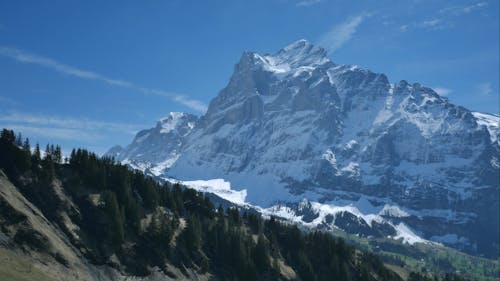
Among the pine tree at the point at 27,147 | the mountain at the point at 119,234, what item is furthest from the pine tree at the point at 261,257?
the pine tree at the point at 27,147

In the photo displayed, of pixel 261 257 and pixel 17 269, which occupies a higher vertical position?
pixel 261 257

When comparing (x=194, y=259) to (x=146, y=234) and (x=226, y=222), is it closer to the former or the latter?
(x=146, y=234)

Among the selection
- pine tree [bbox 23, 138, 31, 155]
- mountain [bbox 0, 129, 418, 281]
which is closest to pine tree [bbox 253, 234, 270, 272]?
mountain [bbox 0, 129, 418, 281]

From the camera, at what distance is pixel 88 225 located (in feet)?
345

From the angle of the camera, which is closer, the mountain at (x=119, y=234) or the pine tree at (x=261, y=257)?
the mountain at (x=119, y=234)

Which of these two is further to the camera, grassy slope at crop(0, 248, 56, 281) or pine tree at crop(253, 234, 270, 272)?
pine tree at crop(253, 234, 270, 272)

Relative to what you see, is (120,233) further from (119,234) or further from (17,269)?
(17,269)

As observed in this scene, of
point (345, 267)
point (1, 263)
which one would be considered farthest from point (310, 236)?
point (1, 263)

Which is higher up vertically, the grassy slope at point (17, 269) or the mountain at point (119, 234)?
the mountain at point (119, 234)

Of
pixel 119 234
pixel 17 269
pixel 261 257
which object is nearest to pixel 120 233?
pixel 119 234

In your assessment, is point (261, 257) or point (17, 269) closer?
point (17, 269)

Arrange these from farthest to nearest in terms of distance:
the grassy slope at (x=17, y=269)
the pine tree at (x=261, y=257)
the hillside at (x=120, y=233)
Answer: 1. the pine tree at (x=261, y=257)
2. the hillside at (x=120, y=233)
3. the grassy slope at (x=17, y=269)

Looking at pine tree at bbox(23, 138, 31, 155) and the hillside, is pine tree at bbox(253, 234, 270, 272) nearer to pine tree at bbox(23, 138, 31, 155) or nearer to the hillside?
the hillside

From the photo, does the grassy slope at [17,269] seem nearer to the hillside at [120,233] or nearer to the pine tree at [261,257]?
the hillside at [120,233]
